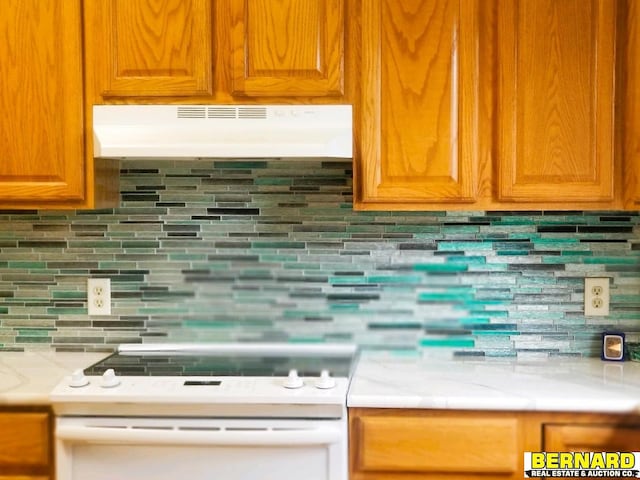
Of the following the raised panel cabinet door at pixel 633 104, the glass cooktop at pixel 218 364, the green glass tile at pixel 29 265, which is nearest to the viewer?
the raised panel cabinet door at pixel 633 104

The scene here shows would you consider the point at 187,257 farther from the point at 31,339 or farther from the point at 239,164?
the point at 31,339

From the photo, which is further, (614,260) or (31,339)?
(31,339)

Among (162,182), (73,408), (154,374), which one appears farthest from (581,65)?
(73,408)

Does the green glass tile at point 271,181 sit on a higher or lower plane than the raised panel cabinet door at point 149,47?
lower

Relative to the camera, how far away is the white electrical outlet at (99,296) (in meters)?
2.53

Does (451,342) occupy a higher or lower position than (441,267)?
lower

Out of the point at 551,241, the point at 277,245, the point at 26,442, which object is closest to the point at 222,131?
the point at 277,245

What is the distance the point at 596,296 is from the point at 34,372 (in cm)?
173

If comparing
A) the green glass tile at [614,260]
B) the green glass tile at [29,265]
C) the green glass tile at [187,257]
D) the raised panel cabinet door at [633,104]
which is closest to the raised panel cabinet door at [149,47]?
the green glass tile at [187,257]

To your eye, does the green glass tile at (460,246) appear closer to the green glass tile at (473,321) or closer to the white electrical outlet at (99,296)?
the green glass tile at (473,321)

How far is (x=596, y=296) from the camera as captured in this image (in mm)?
2438

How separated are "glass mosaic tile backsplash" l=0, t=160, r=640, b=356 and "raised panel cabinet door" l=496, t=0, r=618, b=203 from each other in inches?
12.5

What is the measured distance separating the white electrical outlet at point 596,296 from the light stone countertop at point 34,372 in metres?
1.55

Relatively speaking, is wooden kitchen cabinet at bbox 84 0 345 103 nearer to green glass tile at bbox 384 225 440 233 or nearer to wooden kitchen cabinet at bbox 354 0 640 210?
wooden kitchen cabinet at bbox 354 0 640 210
